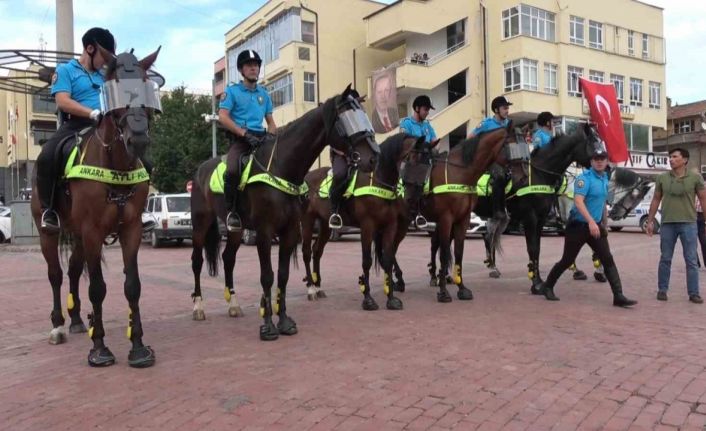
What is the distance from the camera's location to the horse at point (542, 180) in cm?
924

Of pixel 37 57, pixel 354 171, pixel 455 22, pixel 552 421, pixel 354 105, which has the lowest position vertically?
pixel 552 421

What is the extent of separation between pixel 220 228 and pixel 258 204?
213 centimetres

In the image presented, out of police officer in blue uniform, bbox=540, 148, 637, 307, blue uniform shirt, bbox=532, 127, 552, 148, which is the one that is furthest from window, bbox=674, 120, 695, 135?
police officer in blue uniform, bbox=540, 148, 637, 307

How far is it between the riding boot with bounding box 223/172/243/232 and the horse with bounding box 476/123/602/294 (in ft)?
14.5

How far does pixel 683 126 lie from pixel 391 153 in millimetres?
65394

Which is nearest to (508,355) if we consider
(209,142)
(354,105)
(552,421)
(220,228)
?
(552,421)

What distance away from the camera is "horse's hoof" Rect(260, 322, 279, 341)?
20.6ft

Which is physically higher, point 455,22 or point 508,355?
point 455,22

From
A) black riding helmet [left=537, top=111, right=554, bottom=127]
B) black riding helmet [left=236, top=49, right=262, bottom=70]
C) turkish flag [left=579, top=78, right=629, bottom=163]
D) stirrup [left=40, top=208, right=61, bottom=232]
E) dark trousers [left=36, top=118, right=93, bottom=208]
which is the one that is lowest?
stirrup [left=40, top=208, right=61, bottom=232]

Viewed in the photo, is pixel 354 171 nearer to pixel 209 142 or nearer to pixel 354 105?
pixel 354 105

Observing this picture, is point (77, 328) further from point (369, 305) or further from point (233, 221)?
point (369, 305)

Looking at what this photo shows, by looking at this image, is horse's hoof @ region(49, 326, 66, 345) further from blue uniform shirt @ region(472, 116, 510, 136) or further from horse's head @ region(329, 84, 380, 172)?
blue uniform shirt @ region(472, 116, 510, 136)

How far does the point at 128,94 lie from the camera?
5.10 meters

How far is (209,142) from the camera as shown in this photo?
4078 centimetres
